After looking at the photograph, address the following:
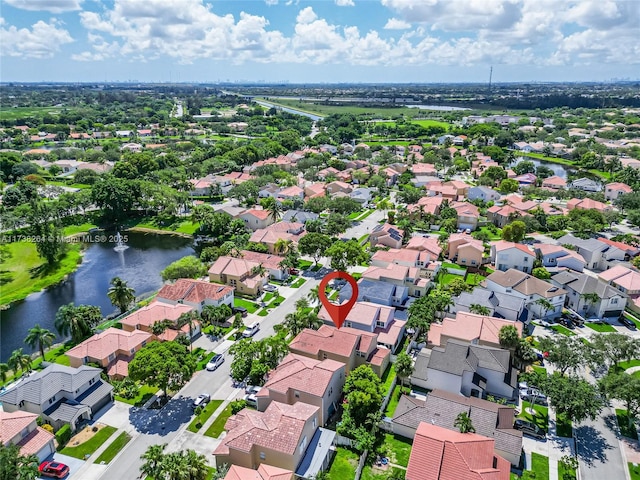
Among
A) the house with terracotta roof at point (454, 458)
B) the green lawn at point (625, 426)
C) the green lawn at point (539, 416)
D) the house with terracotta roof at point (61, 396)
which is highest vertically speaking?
the house with terracotta roof at point (454, 458)

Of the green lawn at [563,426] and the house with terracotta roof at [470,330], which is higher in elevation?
the house with terracotta roof at [470,330]

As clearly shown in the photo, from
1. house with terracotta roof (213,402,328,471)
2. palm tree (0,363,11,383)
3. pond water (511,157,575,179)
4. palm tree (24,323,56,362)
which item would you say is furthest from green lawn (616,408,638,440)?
pond water (511,157,575,179)

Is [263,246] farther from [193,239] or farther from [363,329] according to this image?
[363,329]

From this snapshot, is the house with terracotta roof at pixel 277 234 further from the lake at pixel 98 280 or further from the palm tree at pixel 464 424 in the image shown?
the palm tree at pixel 464 424

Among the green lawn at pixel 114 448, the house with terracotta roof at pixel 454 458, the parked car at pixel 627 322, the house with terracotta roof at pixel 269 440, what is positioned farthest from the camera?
the parked car at pixel 627 322

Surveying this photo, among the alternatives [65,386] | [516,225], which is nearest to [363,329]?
[65,386]

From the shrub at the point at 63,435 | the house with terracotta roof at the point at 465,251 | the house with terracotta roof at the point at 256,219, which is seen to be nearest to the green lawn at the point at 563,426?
the house with terracotta roof at the point at 465,251

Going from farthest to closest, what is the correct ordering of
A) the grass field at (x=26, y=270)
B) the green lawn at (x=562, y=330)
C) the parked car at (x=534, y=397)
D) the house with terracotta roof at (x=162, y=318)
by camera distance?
the grass field at (x=26, y=270) < the green lawn at (x=562, y=330) < the house with terracotta roof at (x=162, y=318) < the parked car at (x=534, y=397)

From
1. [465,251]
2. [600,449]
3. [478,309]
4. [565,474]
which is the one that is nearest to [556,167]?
[465,251]

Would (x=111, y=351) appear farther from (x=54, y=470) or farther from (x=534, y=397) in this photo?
(x=534, y=397)
